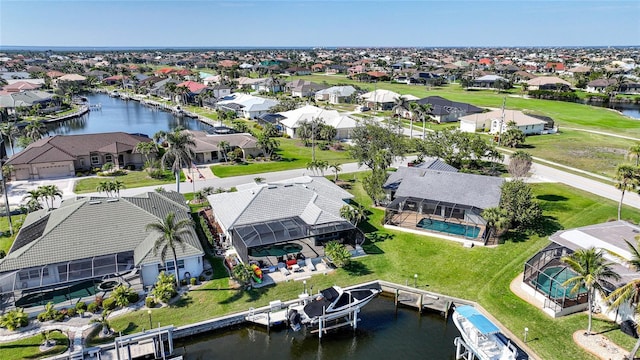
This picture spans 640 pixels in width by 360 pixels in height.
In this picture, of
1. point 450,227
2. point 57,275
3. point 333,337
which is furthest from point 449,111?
point 57,275

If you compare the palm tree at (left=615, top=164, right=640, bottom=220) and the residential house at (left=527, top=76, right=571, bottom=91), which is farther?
the residential house at (left=527, top=76, right=571, bottom=91)

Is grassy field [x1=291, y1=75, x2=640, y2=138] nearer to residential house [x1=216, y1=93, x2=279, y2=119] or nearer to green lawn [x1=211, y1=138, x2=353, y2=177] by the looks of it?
residential house [x1=216, y1=93, x2=279, y2=119]

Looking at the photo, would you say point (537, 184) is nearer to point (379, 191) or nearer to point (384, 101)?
point (379, 191)

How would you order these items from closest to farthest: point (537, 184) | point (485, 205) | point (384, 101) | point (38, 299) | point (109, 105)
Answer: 1. point (38, 299)
2. point (485, 205)
3. point (537, 184)
4. point (384, 101)
5. point (109, 105)

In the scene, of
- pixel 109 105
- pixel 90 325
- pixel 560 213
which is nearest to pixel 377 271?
pixel 90 325

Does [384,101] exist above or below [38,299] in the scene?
above

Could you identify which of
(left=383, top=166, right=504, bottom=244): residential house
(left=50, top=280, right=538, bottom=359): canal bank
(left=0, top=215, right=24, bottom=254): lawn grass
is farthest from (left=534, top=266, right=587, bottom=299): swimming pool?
(left=0, top=215, right=24, bottom=254): lawn grass

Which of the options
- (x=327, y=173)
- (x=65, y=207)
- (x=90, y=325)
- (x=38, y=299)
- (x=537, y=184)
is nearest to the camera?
(x=90, y=325)
